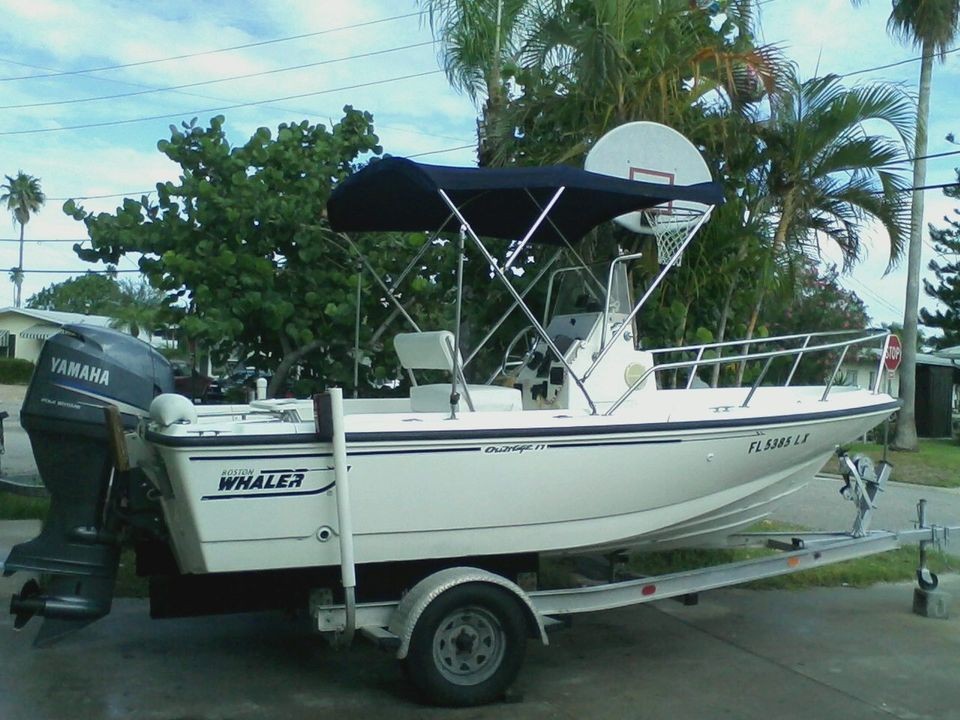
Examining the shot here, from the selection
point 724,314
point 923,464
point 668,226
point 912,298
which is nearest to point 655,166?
point 668,226

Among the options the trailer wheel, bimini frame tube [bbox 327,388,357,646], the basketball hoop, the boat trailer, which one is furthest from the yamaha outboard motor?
the basketball hoop

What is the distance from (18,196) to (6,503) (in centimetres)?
7321

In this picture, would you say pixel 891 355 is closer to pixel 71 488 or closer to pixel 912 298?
pixel 71 488

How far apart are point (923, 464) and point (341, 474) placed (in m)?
15.8

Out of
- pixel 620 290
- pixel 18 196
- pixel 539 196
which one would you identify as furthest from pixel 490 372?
pixel 18 196

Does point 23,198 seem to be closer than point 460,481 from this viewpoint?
No

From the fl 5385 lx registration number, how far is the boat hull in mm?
13

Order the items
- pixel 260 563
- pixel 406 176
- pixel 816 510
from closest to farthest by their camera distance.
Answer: pixel 260 563
pixel 406 176
pixel 816 510

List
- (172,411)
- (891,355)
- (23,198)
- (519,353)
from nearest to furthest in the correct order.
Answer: (172,411)
(891,355)
(519,353)
(23,198)

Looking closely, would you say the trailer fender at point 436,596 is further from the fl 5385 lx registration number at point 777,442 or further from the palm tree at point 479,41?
the palm tree at point 479,41

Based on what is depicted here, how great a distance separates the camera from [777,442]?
648cm

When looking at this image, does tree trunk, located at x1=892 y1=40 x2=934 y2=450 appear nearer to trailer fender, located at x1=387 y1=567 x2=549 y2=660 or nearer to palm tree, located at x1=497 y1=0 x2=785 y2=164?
palm tree, located at x1=497 y1=0 x2=785 y2=164

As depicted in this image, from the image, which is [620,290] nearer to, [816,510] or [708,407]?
[708,407]

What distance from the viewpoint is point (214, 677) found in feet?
19.8
